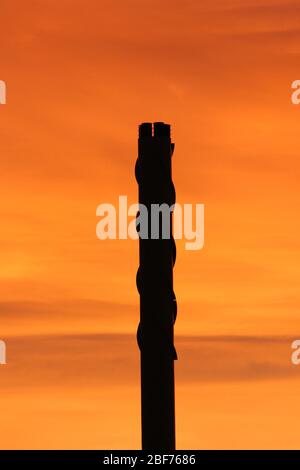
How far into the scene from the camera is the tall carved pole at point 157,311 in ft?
105

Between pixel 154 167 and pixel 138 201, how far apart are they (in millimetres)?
845

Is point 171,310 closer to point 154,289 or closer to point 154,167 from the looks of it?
point 154,289

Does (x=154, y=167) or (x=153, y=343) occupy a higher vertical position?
(x=154, y=167)

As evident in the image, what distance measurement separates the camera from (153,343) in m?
32.0

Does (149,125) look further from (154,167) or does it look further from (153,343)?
(153,343)

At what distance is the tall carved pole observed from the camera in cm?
3191

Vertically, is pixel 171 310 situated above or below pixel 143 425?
above

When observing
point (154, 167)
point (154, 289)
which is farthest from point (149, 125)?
point (154, 289)

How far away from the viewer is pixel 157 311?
32.0 meters
